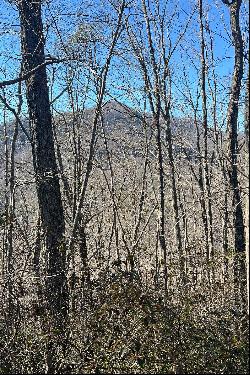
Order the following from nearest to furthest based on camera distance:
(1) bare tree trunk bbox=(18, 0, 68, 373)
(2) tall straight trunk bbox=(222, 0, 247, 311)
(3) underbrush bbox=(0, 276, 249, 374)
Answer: (3) underbrush bbox=(0, 276, 249, 374) < (1) bare tree trunk bbox=(18, 0, 68, 373) < (2) tall straight trunk bbox=(222, 0, 247, 311)

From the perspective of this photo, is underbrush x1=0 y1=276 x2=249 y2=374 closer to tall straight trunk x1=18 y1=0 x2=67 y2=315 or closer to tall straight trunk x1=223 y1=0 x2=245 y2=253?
tall straight trunk x1=18 y1=0 x2=67 y2=315

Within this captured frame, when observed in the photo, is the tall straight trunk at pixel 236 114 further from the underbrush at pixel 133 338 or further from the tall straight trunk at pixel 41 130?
the tall straight trunk at pixel 41 130

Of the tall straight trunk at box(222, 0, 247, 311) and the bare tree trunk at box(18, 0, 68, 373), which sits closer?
the bare tree trunk at box(18, 0, 68, 373)

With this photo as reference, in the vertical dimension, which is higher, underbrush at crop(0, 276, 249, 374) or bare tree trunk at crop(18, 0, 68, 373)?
bare tree trunk at crop(18, 0, 68, 373)

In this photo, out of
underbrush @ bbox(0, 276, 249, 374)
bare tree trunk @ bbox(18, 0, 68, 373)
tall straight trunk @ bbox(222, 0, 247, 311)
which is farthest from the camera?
tall straight trunk @ bbox(222, 0, 247, 311)

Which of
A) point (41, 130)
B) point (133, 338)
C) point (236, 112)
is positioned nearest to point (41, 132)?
point (41, 130)

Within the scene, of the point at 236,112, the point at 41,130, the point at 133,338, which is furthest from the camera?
the point at 236,112

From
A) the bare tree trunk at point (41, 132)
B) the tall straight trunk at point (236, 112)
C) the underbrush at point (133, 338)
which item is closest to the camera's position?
the underbrush at point (133, 338)

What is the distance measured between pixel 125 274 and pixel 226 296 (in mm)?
1511

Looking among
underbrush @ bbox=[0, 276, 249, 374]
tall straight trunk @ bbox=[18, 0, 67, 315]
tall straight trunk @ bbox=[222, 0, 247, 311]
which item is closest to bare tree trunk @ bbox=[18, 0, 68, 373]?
tall straight trunk @ bbox=[18, 0, 67, 315]

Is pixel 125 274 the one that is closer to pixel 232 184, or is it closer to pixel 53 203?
pixel 53 203

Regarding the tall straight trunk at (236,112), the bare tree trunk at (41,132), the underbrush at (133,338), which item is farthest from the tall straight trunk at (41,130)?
the tall straight trunk at (236,112)

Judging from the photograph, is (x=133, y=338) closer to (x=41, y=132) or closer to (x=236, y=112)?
(x=41, y=132)

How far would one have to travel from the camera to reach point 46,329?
17.5 ft
